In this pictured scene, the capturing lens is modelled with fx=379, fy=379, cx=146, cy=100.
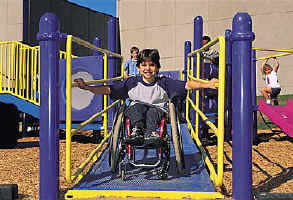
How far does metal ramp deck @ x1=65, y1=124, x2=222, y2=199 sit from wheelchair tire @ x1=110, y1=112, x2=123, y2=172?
0.33 feet

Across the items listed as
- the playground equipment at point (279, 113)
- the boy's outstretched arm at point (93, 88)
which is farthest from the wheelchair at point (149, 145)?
the playground equipment at point (279, 113)

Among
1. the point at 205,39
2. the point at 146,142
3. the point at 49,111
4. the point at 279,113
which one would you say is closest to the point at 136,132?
the point at 146,142

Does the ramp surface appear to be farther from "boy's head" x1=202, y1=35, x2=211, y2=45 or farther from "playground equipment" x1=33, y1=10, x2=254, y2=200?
"boy's head" x1=202, y1=35, x2=211, y2=45

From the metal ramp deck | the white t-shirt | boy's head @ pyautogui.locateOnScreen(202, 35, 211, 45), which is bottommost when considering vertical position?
the metal ramp deck

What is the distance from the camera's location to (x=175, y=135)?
3262mm

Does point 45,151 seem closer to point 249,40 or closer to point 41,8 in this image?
point 249,40

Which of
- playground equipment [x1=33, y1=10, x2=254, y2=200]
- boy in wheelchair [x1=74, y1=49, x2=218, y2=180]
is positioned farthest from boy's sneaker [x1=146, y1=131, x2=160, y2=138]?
playground equipment [x1=33, y1=10, x2=254, y2=200]

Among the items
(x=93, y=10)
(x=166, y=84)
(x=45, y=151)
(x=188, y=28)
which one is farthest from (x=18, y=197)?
(x=93, y=10)

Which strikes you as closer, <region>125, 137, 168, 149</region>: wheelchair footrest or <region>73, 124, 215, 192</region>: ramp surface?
<region>73, 124, 215, 192</region>: ramp surface

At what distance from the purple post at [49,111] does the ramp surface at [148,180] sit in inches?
10.2

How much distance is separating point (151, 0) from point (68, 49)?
39.0 feet

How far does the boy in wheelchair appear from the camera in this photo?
131 inches

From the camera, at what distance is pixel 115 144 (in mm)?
3342

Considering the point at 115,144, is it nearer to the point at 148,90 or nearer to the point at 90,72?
the point at 148,90
